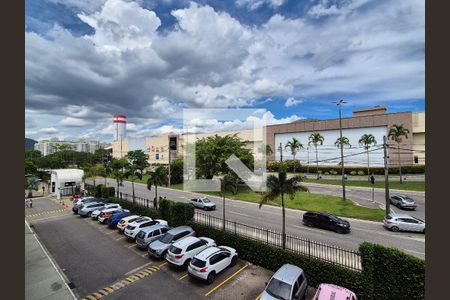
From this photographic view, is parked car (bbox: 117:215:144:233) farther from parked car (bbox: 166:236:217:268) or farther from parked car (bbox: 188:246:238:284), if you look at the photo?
parked car (bbox: 188:246:238:284)

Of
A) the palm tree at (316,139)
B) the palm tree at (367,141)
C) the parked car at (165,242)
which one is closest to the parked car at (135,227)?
the parked car at (165,242)

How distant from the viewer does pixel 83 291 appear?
1270 centimetres

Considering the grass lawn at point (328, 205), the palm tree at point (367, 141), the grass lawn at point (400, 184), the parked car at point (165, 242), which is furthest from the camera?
the palm tree at point (367, 141)

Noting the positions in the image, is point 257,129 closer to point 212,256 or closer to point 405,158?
point 405,158

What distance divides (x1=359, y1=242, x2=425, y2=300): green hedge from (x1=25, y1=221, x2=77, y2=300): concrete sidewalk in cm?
1391

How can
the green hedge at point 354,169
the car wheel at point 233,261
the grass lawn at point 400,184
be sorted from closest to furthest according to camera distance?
the car wheel at point 233,261 < the grass lawn at point 400,184 < the green hedge at point 354,169

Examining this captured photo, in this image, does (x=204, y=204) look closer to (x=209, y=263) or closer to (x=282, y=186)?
(x=282, y=186)

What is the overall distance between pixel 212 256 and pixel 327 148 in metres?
61.1

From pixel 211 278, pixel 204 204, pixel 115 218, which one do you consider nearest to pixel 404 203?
pixel 204 204

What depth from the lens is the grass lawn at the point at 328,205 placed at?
25.3 m

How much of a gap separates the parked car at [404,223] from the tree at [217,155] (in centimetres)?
2537

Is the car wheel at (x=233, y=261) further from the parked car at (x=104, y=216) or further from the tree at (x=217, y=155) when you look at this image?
the tree at (x=217, y=155)

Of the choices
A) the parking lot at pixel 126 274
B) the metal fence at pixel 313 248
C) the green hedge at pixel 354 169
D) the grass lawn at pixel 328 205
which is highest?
the green hedge at pixel 354 169

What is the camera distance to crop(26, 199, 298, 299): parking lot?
12.4 m
